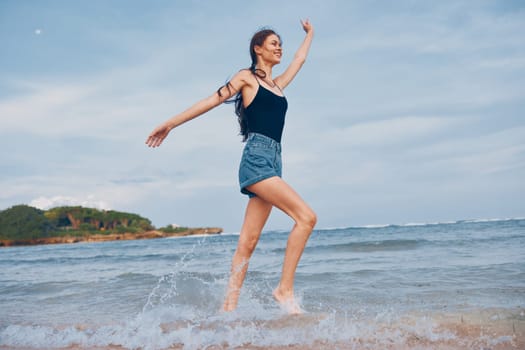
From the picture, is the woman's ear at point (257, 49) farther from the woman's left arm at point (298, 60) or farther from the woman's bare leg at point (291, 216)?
the woman's bare leg at point (291, 216)

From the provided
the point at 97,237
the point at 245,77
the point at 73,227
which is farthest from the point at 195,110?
the point at 73,227

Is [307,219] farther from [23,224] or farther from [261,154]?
[23,224]

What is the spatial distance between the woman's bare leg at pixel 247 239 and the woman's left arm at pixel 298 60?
1014 mm

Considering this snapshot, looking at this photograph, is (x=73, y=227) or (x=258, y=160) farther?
(x=73, y=227)

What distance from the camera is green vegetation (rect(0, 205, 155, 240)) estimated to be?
52375 millimetres

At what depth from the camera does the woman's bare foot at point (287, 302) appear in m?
3.22

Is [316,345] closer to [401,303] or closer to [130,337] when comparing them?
[130,337]

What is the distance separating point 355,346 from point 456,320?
2.89ft

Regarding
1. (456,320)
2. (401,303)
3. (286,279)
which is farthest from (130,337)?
(401,303)

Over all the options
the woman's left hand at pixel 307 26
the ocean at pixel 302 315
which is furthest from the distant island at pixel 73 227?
the woman's left hand at pixel 307 26

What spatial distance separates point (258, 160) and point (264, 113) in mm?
369

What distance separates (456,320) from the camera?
9.73 feet

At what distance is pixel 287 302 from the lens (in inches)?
128

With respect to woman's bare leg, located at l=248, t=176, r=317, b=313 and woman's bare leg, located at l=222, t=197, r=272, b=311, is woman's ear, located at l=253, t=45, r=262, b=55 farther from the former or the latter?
woman's bare leg, located at l=222, t=197, r=272, b=311
